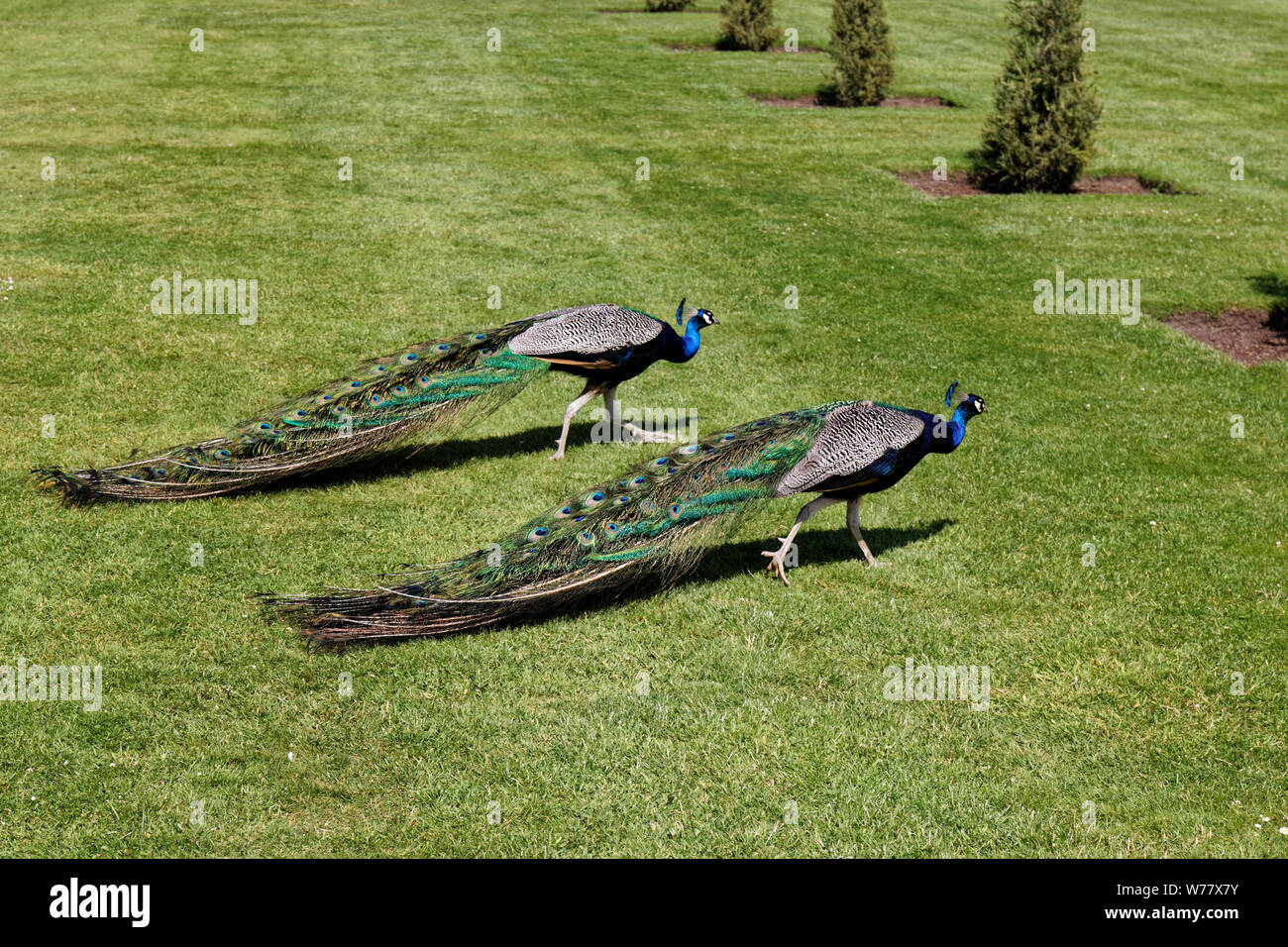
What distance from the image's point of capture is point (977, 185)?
22969 millimetres

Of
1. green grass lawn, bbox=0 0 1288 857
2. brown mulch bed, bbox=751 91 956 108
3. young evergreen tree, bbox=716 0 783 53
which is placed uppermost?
young evergreen tree, bbox=716 0 783 53

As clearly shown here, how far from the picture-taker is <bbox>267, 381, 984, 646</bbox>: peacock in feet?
27.6

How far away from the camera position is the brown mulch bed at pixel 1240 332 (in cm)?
1543

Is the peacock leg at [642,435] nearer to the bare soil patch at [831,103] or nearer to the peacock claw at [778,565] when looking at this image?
the peacock claw at [778,565]

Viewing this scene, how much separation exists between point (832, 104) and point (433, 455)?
20.8 metres

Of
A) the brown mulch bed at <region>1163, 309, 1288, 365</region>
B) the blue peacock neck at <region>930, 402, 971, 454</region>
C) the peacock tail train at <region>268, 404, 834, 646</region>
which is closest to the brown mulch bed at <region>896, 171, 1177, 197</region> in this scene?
the brown mulch bed at <region>1163, 309, 1288, 365</region>

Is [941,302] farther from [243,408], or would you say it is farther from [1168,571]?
[243,408]

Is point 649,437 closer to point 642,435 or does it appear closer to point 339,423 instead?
point 642,435

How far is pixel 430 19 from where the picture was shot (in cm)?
3606

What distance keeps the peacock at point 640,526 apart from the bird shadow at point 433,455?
231 cm

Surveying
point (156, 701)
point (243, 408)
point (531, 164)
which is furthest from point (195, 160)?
point (156, 701)

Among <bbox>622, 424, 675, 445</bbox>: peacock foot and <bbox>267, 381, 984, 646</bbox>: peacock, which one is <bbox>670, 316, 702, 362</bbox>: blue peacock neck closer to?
<bbox>622, 424, 675, 445</bbox>: peacock foot

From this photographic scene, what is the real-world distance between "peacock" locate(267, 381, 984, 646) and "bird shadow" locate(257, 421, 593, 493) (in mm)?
2307

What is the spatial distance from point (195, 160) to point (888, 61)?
54.2 ft
